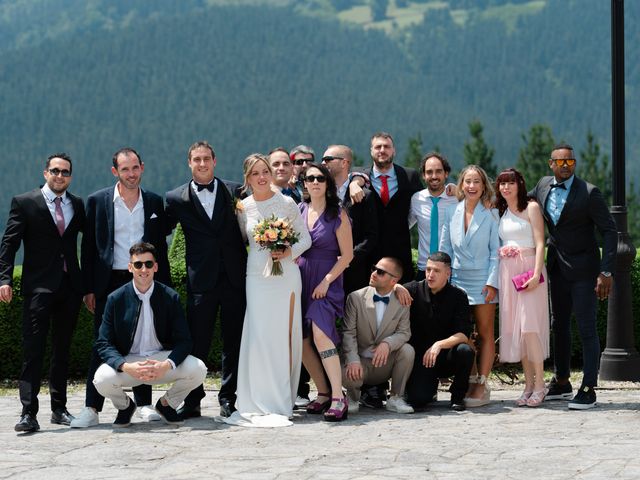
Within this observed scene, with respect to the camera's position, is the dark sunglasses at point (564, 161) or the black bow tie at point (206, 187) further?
the dark sunglasses at point (564, 161)

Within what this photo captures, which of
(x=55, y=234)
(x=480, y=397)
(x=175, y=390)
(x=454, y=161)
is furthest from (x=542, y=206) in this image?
(x=454, y=161)

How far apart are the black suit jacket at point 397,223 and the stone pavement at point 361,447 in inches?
48.8

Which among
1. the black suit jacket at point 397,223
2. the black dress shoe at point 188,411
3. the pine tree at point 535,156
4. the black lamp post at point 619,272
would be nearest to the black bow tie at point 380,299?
the black suit jacket at point 397,223

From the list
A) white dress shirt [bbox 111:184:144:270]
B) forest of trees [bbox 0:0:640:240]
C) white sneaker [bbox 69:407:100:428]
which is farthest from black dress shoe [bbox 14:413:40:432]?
forest of trees [bbox 0:0:640:240]

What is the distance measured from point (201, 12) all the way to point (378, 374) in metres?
121

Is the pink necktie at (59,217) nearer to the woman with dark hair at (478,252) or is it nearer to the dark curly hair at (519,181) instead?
the woman with dark hair at (478,252)

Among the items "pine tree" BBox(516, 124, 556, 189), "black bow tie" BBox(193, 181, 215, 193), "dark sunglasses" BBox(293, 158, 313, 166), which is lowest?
"black bow tie" BBox(193, 181, 215, 193)

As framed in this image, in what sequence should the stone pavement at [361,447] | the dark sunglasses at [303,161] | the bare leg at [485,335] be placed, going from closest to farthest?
1. the stone pavement at [361,447]
2. the bare leg at [485,335]
3. the dark sunglasses at [303,161]

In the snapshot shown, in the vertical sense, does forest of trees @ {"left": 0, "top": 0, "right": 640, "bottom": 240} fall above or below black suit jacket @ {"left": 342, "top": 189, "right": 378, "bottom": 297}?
above

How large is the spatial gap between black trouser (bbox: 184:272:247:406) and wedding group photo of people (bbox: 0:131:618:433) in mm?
12

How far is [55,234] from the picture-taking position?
7.74 meters

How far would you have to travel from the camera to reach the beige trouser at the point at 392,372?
805 centimetres

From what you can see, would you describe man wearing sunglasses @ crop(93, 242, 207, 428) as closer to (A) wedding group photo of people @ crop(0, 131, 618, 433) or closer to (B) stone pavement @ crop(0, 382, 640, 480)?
(A) wedding group photo of people @ crop(0, 131, 618, 433)

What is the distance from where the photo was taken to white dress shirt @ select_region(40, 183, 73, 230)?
25.4 feet
